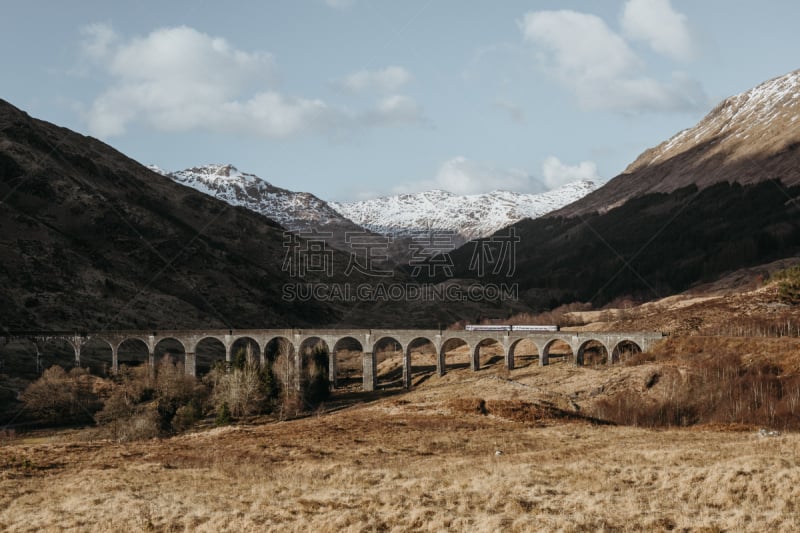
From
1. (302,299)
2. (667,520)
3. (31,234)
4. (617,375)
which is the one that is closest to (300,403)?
(617,375)

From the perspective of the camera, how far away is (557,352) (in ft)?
319

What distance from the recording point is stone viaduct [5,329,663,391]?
83.6 m

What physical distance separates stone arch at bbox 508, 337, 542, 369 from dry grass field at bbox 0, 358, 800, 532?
39680 millimetres

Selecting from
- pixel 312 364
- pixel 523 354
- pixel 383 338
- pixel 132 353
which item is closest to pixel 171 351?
pixel 132 353

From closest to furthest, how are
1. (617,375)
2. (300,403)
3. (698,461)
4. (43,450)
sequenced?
1. (698,461)
2. (43,450)
3. (617,375)
4. (300,403)

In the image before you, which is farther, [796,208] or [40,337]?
[796,208]

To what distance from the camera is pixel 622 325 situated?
4011 inches

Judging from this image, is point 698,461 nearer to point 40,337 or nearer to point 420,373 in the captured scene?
point 420,373

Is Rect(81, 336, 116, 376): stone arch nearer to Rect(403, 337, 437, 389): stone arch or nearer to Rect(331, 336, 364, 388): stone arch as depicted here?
Rect(331, 336, 364, 388): stone arch

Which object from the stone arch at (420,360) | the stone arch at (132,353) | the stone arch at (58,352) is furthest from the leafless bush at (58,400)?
the stone arch at (420,360)

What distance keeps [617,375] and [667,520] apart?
155ft

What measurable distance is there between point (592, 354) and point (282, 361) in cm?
4103

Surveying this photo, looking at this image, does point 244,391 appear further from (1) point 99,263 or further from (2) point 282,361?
(1) point 99,263

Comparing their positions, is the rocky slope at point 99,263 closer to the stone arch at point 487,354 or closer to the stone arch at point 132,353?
the stone arch at point 132,353
